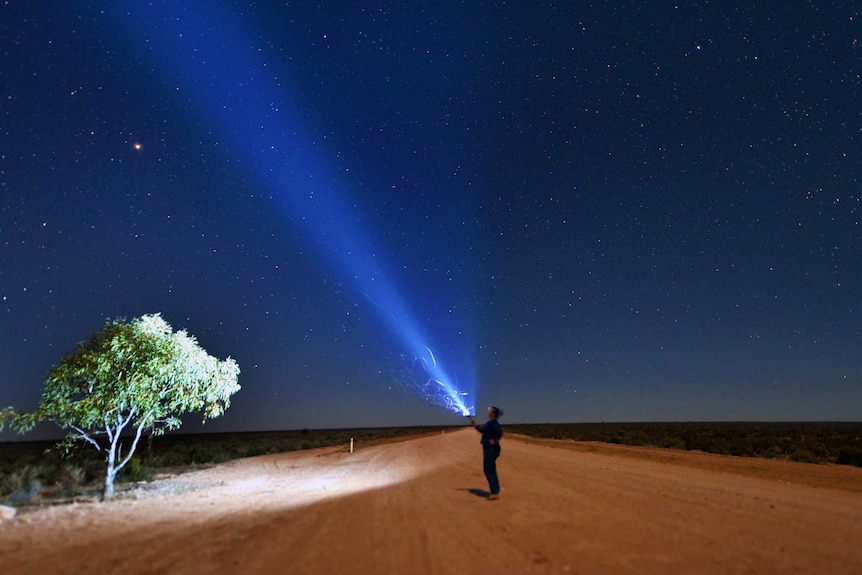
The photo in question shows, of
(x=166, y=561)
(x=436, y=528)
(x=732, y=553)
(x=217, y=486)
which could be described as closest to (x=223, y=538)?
(x=166, y=561)

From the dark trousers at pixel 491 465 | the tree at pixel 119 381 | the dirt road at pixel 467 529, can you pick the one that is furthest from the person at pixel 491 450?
the tree at pixel 119 381

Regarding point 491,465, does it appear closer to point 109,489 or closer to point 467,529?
point 467,529

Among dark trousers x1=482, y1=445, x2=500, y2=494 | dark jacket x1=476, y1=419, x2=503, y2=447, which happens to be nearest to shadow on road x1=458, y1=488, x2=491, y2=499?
dark trousers x1=482, y1=445, x2=500, y2=494

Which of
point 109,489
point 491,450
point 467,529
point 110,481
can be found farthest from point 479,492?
point 110,481

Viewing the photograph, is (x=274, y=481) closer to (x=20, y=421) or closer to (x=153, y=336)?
(x=153, y=336)

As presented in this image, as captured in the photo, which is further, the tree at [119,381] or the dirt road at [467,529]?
the tree at [119,381]

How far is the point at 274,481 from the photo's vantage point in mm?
18828

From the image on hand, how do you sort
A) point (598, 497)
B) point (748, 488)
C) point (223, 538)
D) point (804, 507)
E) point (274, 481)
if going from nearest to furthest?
1. point (223, 538)
2. point (804, 507)
3. point (598, 497)
4. point (748, 488)
5. point (274, 481)

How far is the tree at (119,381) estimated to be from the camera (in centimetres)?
1570

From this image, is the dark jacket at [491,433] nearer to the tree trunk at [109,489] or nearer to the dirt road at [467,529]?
the dirt road at [467,529]

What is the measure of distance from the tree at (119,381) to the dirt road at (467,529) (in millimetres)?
→ 3206

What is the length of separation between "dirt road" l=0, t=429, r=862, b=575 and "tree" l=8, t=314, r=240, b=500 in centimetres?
321

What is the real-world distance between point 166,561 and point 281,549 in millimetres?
1688

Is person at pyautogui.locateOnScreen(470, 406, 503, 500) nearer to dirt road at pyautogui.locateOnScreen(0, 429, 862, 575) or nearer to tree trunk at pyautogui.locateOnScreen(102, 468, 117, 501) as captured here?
dirt road at pyautogui.locateOnScreen(0, 429, 862, 575)
